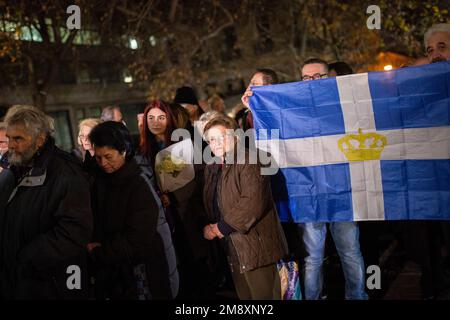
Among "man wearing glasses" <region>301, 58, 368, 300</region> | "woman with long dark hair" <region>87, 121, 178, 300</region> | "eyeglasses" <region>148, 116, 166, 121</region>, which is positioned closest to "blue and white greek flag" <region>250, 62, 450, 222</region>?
"man wearing glasses" <region>301, 58, 368, 300</region>

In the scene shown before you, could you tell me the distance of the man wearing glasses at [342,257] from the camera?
3.75 meters

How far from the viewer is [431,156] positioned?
346cm

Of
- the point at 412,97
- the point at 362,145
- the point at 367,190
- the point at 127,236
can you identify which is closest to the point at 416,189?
the point at 367,190

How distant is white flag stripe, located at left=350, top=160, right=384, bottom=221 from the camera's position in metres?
3.61

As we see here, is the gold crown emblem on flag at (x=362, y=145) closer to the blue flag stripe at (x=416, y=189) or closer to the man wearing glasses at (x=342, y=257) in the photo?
the blue flag stripe at (x=416, y=189)

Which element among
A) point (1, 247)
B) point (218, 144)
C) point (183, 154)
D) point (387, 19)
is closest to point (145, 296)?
point (1, 247)

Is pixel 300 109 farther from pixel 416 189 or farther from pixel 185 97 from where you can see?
pixel 185 97

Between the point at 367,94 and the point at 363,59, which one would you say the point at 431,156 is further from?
the point at 363,59

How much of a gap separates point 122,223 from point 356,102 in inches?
87.8

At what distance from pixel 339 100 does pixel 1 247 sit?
2889mm

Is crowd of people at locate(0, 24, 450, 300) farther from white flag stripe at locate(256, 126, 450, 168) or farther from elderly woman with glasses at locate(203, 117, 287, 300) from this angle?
white flag stripe at locate(256, 126, 450, 168)

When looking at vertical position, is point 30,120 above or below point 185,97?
below

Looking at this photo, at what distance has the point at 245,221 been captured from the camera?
10.4 feet
